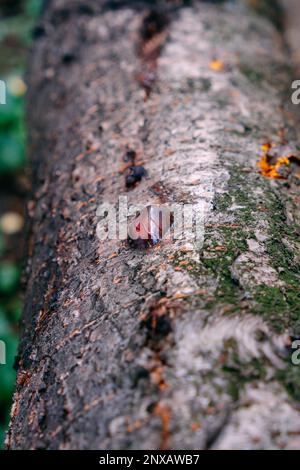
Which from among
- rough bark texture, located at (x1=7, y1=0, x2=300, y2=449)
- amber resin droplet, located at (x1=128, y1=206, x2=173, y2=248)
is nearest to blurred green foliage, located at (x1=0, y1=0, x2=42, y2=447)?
rough bark texture, located at (x1=7, y1=0, x2=300, y2=449)

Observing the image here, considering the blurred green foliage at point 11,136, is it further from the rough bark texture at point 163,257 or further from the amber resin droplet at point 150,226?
the amber resin droplet at point 150,226

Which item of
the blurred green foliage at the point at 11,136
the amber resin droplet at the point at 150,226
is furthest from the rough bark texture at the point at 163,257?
the blurred green foliage at the point at 11,136

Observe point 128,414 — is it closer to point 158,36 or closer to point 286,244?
point 286,244

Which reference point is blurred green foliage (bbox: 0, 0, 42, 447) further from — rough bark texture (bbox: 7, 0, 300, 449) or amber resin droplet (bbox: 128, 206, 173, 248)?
amber resin droplet (bbox: 128, 206, 173, 248)

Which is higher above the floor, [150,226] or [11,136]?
[11,136]

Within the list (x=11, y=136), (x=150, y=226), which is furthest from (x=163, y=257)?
(x=11, y=136)

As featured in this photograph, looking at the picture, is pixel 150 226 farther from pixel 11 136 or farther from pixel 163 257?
pixel 11 136
